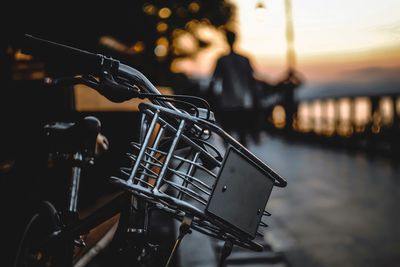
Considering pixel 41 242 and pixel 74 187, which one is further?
pixel 41 242

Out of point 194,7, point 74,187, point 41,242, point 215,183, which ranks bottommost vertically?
point 41,242

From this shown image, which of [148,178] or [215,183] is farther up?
[215,183]

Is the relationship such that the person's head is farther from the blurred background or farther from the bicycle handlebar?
the bicycle handlebar

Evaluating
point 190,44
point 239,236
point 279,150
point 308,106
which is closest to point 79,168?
point 239,236

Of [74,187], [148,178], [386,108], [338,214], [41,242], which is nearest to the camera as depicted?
[148,178]

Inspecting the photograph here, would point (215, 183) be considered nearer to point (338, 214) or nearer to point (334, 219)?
point (334, 219)

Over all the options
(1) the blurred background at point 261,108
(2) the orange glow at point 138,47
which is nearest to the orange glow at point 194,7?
(1) the blurred background at point 261,108

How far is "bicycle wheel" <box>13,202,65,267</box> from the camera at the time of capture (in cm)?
190

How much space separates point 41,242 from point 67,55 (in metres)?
1.00

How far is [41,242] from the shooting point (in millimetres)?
2043

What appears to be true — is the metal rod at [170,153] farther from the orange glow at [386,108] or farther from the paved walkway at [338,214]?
the orange glow at [386,108]

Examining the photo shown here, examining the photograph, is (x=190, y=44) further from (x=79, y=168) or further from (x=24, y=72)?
(x=79, y=168)

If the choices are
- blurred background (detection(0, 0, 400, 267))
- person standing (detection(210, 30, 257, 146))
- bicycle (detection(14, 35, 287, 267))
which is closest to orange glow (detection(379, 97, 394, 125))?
blurred background (detection(0, 0, 400, 267))

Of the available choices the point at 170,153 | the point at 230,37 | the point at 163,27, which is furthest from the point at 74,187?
the point at 163,27
